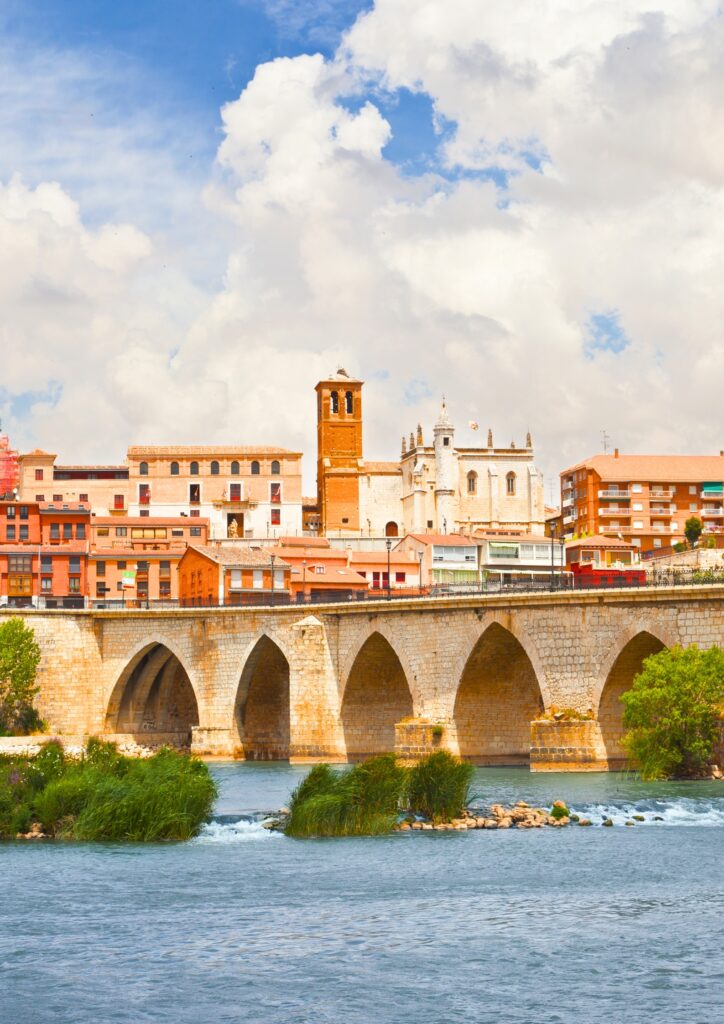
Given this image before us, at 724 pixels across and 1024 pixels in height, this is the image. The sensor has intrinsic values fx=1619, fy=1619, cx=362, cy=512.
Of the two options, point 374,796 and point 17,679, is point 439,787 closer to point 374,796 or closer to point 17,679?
point 374,796

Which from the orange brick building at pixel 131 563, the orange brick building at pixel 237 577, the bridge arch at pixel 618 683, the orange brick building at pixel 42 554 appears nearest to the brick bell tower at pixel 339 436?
the orange brick building at pixel 131 563

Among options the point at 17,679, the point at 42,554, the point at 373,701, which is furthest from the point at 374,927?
the point at 42,554

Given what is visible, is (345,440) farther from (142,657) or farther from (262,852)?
(262,852)

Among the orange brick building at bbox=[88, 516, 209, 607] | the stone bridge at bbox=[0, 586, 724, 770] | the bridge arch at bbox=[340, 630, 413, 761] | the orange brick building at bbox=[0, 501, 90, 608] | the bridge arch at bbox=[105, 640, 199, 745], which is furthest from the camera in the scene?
the orange brick building at bbox=[88, 516, 209, 607]

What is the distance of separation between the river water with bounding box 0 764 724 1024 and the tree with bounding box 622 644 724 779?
18.6 ft

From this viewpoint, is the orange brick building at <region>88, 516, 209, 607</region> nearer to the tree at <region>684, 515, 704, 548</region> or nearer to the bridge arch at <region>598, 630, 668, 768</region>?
the tree at <region>684, 515, 704, 548</region>

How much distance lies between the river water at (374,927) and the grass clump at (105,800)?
0.66 meters

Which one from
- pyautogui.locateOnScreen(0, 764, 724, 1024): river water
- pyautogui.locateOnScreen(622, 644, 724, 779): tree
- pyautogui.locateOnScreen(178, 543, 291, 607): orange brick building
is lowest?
pyautogui.locateOnScreen(0, 764, 724, 1024): river water

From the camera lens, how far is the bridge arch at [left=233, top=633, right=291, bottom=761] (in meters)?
71.2

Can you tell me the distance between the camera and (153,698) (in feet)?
268

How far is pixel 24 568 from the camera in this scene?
9506 cm

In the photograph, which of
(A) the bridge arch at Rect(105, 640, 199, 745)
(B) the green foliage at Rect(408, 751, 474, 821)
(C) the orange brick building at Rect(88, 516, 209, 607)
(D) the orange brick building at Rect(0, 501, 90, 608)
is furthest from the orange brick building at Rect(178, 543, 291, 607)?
(B) the green foliage at Rect(408, 751, 474, 821)

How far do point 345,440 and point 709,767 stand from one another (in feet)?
293

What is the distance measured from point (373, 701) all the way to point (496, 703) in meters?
7.68
